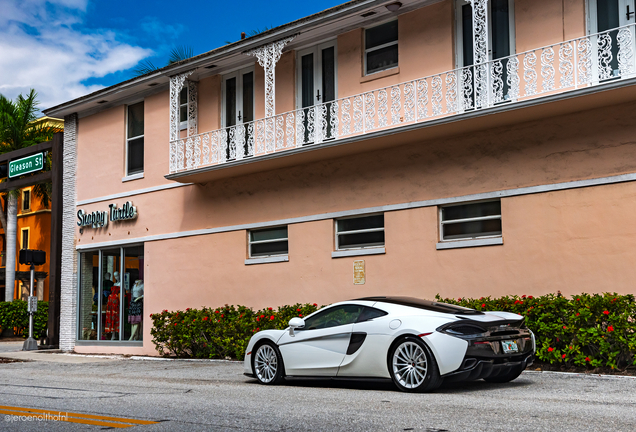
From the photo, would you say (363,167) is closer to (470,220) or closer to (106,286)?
(470,220)

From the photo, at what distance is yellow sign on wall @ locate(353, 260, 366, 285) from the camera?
15.5 meters

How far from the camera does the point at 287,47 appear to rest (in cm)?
1731

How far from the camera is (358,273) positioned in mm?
15617

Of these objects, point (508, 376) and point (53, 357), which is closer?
point (508, 376)

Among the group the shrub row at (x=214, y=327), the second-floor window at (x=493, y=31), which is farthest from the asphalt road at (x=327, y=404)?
the second-floor window at (x=493, y=31)

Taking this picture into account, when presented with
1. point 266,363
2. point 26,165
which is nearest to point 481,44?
point 266,363

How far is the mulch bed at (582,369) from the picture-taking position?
11.0m

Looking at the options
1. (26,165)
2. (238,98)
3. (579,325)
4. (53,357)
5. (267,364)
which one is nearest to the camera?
(267,364)

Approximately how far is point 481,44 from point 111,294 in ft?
43.9

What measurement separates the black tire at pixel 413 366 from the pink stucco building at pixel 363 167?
14.5 ft

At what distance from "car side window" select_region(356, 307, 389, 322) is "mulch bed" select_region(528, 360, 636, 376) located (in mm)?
3482

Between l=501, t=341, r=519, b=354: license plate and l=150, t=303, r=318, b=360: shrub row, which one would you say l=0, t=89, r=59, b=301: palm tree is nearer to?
l=150, t=303, r=318, b=360: shrub row

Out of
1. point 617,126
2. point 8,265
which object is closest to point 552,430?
point 617,126

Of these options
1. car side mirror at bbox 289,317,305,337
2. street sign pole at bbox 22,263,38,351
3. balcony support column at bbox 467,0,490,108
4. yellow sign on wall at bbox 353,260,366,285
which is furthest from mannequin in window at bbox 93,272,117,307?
balcony support column at bbox 467,0,490,108
